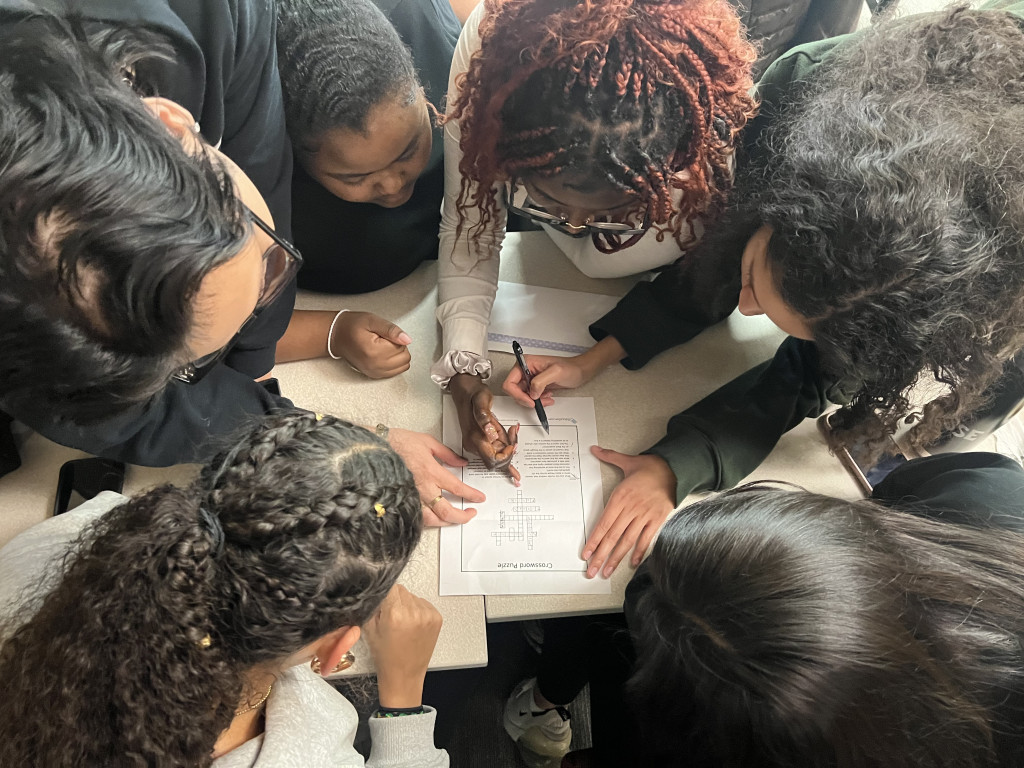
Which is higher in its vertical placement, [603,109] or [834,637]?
[603,109]

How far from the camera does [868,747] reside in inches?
20.6

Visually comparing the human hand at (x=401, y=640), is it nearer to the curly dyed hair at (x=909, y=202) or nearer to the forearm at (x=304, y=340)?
the forearm at (x=304, y=340)

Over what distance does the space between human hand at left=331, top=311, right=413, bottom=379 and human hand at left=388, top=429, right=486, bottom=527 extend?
0.40 ft

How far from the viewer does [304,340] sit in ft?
3.38

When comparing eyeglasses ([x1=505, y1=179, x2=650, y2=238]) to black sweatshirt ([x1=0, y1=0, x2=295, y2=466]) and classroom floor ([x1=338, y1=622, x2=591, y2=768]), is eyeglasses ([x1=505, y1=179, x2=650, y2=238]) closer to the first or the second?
black sweatshirt ([x1=0, y1=0, x2=295, y2=466])

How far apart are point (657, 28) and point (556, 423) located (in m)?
0.57

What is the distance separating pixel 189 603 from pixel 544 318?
77 centimetres

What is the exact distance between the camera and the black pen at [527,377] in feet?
3.24

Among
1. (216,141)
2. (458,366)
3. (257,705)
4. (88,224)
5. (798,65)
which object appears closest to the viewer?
(88,224)

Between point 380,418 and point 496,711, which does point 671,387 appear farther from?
point 496,711

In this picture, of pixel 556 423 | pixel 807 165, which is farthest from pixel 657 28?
pixel 556 423

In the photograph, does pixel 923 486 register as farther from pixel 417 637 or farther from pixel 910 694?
pixel 417 637

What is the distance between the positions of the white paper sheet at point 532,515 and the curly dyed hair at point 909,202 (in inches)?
15.4

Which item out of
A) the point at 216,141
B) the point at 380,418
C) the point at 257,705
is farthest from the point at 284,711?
the point at 216,141
